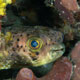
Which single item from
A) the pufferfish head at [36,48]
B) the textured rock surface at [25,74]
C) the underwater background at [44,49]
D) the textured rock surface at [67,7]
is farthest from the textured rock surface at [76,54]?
the textured rock surface at [25,74]

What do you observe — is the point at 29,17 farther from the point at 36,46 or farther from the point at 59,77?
the point at 59,77

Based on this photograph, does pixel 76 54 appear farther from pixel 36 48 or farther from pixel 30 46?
pixel 30 46

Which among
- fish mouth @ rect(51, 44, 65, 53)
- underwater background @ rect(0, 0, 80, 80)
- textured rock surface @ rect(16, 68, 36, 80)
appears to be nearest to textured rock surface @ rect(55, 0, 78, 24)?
underwater background @ rect(0, 0, 80, 80)

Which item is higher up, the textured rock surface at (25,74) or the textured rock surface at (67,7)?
the textured rock surface at (67,7)

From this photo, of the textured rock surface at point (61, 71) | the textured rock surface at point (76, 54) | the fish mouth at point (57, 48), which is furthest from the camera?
the fish mouth at point (57, 48)

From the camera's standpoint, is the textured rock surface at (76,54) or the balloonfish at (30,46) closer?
the textured rock surface at (76,54)

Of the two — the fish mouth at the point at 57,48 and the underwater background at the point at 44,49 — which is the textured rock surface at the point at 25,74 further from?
the fish mouth at the point at 57,48

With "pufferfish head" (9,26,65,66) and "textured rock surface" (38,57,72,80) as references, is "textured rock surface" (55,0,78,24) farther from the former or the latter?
"textured rock surface" (38,57,72,80)

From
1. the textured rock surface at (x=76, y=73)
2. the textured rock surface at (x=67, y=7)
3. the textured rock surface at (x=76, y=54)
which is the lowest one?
the textured rock surface at (x=76, y=73)

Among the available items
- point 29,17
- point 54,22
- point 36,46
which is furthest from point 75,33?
point 29,17
